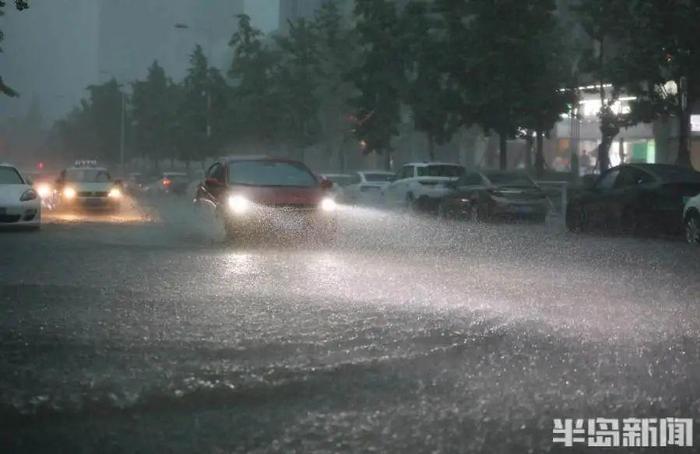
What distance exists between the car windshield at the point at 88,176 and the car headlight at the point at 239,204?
47.3 ft

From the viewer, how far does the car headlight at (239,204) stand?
60.8 feet

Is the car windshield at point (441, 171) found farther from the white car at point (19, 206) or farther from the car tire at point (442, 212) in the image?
the white car at point (19, 206)

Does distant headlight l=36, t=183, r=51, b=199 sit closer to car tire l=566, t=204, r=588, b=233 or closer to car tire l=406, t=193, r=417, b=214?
car tire l=406, t=193, r=417, b=214

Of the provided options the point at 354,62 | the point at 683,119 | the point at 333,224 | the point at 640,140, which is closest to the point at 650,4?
the point at 683,119

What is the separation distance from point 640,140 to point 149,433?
46267mm

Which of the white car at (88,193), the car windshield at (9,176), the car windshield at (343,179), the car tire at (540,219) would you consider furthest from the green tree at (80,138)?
the car windshield at (9,176)

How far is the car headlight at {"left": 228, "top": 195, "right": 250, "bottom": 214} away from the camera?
18.5 metres

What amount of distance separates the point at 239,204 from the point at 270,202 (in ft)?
1.87

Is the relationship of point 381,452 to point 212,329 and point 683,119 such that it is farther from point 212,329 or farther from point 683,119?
point 683,119

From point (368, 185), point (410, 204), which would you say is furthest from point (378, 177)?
point (410, 204)

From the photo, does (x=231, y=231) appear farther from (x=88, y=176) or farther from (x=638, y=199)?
(x=88, y=176)

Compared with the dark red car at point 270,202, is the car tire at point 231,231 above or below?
below

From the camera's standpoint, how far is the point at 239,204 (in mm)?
18609

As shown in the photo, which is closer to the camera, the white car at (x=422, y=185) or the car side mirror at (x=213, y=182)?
the car side mirror at (x=213, y=182)
